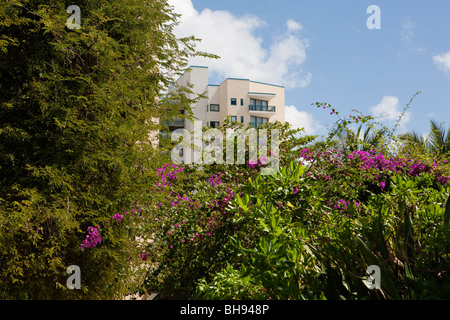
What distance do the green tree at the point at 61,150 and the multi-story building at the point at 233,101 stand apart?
1092 inches

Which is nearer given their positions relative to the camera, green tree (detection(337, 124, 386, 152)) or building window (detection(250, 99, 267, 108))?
green tree (detection(337, 124, 386, 152))

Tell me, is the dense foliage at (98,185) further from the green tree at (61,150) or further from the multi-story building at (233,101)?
the multi-story building at (233,101)

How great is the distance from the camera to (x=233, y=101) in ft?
114

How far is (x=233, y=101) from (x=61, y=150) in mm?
31252

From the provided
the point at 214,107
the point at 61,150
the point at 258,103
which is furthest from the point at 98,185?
the point at 258,103

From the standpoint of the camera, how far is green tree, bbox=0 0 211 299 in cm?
379

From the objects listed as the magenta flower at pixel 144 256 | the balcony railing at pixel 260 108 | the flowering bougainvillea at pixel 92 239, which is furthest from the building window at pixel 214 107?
the flowering bougainvillea at pixel 92 239

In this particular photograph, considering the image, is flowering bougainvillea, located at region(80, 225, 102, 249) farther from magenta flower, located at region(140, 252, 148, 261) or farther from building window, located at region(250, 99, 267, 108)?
building window, located at region(250, 99, 267, 108)

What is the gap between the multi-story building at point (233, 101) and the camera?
33531 millimetres

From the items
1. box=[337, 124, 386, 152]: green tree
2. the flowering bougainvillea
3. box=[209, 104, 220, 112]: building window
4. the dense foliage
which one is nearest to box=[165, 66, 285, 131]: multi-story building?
box=[209, 104, 220, 112]: building window
